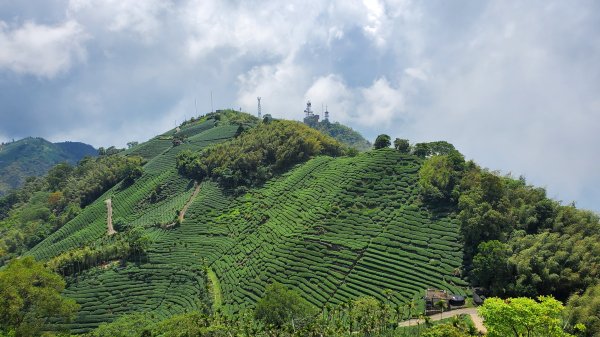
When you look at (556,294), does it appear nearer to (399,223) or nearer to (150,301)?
(399,223)

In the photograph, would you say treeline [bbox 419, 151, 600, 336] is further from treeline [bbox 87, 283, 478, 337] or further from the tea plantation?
treeline [bbox 87, 283, 478, 337]

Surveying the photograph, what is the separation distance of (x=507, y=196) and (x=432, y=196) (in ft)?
39.2

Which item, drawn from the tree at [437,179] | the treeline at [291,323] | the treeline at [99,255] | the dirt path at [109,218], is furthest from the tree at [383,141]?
the dirt path at [109,218]

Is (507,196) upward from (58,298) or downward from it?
upward

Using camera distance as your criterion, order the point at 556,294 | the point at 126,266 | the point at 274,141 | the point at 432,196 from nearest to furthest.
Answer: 1. the point at 556,294
2. the point at 432,196
3. the point at 126,266
4. the point at 274,141

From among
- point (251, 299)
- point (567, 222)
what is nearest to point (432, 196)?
point (567, 222)

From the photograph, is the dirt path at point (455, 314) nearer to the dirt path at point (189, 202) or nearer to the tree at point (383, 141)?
the tree at point (383, 141)

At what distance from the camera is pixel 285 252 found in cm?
6806

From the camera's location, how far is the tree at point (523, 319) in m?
28.4

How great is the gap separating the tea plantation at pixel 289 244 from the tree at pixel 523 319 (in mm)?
23505

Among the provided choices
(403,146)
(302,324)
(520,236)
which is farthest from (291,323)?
(403,146)

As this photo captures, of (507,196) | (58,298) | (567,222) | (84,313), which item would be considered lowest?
(84,313)

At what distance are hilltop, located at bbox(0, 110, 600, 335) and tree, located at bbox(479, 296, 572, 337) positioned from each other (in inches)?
647

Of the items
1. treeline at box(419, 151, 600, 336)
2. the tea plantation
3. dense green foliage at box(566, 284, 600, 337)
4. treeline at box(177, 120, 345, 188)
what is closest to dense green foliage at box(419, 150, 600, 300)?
treeline at box(419, 151, 600, 336)
